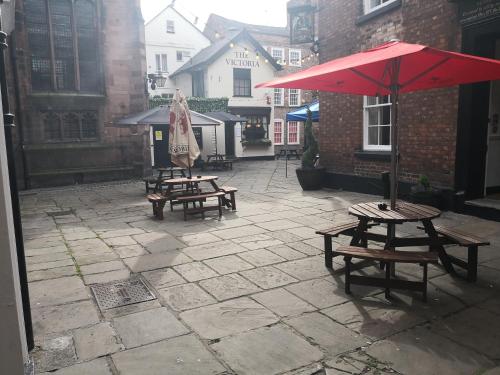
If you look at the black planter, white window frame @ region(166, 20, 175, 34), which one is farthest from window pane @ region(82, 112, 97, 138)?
white window frame @ region(166, 20, 175, 34)

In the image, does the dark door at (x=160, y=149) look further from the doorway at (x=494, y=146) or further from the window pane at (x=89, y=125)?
the doorway at (x=494, y=146)

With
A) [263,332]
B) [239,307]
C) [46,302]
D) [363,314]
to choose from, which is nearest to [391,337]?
[363,314]

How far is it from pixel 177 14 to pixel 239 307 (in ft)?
95.7

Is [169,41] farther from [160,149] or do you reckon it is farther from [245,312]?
[245,312]

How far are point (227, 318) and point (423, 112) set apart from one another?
19.5 feet

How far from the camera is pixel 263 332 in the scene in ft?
9.86

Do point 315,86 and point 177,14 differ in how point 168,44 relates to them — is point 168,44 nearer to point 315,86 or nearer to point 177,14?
point 177,14

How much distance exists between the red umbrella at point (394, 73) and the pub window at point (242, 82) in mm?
19926

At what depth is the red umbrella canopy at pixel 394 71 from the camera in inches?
138

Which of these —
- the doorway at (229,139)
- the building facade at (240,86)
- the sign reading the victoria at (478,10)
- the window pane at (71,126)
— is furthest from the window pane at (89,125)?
the sign reading the victoria at (478,10)

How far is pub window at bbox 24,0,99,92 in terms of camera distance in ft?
41.8

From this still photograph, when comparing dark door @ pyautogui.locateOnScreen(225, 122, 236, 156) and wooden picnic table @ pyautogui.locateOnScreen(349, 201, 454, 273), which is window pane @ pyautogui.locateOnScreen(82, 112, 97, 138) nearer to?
dark door @ pyautogui.locateOnScreen(225, 122, 236, 156)

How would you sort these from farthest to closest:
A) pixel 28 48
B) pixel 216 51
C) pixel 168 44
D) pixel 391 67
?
pixel 168 44, pixel 216 51, pixel 28 48, pixel 391 67

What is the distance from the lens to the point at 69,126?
13438 mm
